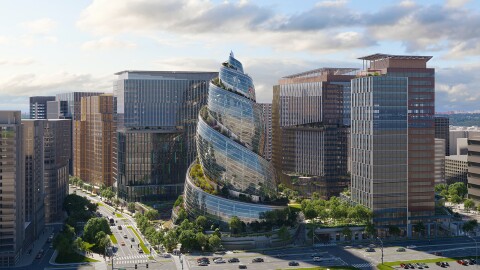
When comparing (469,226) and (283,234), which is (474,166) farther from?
(283,234)

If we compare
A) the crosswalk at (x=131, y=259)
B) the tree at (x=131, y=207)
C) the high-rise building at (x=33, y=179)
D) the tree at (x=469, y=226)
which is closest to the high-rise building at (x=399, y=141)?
the tree at (x=469, y=226)

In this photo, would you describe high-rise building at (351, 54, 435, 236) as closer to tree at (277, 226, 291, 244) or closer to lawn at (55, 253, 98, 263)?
tree at (277, 226, 291, 244)

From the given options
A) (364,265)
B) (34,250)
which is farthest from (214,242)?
(34,250)

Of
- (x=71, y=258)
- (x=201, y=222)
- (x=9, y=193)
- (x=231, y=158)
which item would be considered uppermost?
(x=231, y=158)

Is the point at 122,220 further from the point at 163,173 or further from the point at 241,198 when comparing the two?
the point at 241,198

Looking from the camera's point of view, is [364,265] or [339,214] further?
[339,214]

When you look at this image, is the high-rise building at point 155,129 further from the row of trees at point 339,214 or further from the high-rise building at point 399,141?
the high-rise building at point 399,141

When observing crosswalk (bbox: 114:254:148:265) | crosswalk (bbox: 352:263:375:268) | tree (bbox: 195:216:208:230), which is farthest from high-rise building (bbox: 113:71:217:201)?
crosswalk (bbox: 352:263:375:268)
